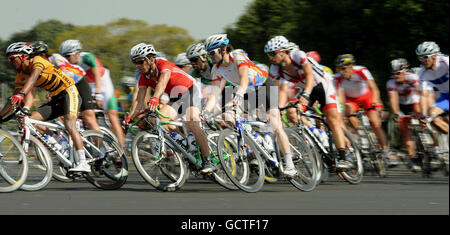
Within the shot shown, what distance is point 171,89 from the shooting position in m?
8.91

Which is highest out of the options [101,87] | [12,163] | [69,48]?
[69,48]

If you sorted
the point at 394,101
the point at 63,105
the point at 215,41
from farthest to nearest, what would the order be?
the point at 394,101, the point at 63,105, the point at 215,41

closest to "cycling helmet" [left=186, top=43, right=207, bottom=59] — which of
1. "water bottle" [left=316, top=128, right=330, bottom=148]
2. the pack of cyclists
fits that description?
the pack of cyclists

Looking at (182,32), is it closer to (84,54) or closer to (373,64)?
(373,64)

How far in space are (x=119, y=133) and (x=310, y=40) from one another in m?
10.4

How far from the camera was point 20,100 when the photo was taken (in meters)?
8.12

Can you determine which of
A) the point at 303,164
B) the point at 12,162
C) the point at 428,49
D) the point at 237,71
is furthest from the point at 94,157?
the point at 428,49

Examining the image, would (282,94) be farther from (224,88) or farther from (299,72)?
(224,88)

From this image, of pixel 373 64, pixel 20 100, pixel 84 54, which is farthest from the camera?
pixel 373 64

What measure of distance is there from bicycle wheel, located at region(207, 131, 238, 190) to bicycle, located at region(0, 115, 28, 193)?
2318 millimetres

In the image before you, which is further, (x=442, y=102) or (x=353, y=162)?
(x=442, y=102)

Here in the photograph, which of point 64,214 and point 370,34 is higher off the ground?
point 370,34

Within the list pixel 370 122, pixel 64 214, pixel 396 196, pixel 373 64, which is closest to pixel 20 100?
pixel 64 214

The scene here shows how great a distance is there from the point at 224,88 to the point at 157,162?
5.96ft
